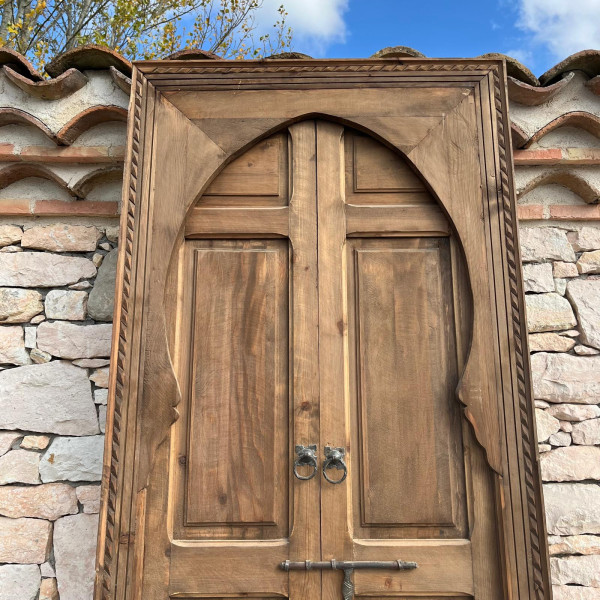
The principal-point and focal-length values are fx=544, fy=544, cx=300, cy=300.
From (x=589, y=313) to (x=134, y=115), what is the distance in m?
2.27

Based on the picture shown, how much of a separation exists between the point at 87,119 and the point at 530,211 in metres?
2.18

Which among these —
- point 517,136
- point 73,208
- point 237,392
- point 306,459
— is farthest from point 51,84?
point 517,136

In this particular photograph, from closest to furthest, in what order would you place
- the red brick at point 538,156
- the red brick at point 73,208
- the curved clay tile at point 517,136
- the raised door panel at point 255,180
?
1. the raised door panel at point 255,180
2. the curved clay tile at point 517,136
3. the red brick at point 538,156
4. the red brick at point 73,208

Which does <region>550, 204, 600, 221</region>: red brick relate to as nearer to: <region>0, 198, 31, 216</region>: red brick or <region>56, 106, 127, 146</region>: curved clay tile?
<region>56, 106, 127, 146</region>: curved clay tile

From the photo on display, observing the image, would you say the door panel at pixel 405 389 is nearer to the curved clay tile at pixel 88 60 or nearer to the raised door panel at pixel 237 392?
the raised door panel at pixel 237 392

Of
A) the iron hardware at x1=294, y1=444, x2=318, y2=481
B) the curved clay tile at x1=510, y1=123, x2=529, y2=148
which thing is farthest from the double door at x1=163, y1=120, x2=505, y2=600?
the curved clay tile at x1=510, y1=123, x2=529, y2=148

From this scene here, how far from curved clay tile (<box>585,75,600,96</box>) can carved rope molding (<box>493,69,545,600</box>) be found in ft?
1.70

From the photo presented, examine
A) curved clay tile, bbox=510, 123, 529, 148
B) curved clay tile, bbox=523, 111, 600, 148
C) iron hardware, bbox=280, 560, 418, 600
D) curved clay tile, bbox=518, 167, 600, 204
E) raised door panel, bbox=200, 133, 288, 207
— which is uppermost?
curved clay tile, bbox=523, 111, 600, 148

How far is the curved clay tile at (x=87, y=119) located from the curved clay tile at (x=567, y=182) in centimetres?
195

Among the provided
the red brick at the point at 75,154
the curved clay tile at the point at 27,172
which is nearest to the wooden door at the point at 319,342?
the red brick at the point at 75,154

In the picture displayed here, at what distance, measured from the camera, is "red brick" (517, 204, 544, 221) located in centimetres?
268

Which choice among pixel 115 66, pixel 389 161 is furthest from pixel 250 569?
pixel 115 66

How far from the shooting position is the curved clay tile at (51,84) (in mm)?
2518

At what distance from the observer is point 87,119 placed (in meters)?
2.56
